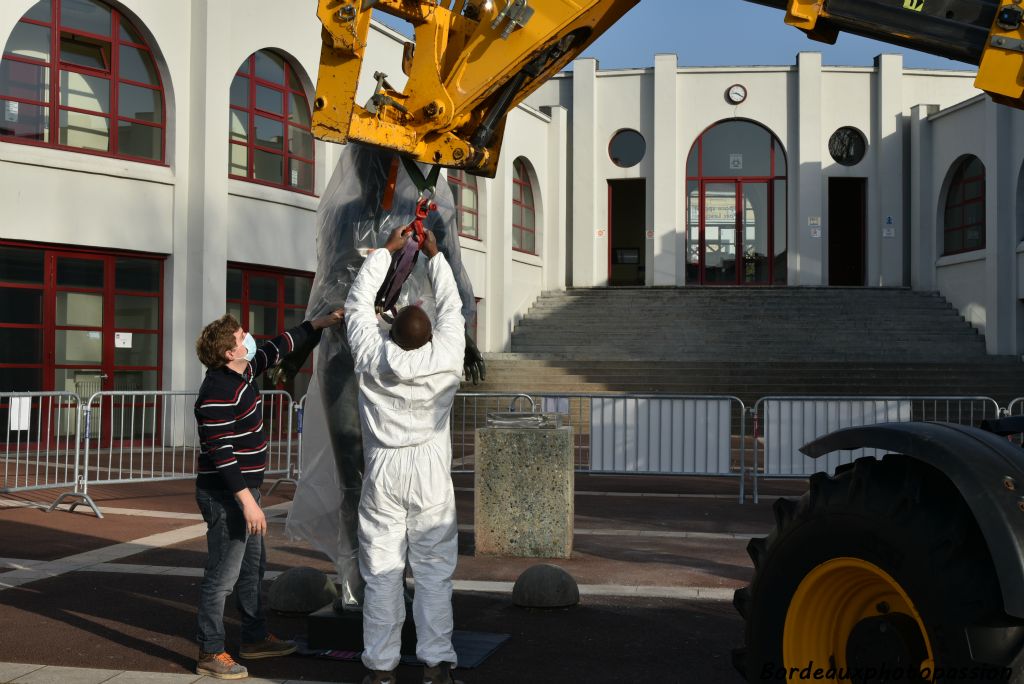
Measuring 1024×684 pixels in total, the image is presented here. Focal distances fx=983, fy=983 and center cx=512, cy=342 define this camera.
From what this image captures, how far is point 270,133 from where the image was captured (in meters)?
17.9

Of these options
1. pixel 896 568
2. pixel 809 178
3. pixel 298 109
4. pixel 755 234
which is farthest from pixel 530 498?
pixel 755 234

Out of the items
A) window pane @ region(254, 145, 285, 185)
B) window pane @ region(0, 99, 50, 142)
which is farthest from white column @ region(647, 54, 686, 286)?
window pane @ region(0, 99, 50, 142)

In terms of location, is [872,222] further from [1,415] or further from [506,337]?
[1,415]

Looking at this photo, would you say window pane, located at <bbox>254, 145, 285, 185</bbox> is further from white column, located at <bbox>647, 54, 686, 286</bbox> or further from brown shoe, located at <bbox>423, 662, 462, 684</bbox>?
brown shoe, located at <bbox>423, 662, 462, 684</bbox>

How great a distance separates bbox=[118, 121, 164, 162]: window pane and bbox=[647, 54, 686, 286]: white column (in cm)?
1627

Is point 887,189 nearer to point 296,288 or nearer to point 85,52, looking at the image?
point 296,288

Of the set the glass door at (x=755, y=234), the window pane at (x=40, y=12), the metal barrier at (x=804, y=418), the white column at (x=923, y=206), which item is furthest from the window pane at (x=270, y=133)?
the white column at (x=923, y=206)

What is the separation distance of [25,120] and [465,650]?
12.7m

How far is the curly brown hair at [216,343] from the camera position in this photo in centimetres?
482

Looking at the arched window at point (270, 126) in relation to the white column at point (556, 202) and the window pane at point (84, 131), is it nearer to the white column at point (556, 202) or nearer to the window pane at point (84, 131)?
the window pane at point (84, 131)

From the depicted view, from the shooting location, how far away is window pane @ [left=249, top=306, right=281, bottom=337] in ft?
58.1

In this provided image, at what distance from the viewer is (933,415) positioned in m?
12.8

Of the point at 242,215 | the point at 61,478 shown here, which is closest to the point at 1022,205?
the point at 242,215

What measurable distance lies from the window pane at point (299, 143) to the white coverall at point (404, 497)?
14.7 metres
